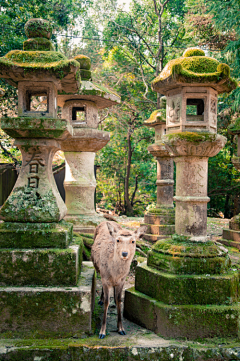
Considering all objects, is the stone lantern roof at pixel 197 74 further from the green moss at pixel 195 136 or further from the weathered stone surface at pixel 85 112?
the weathered stone surface at pixel 85 112

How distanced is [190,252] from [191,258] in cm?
7

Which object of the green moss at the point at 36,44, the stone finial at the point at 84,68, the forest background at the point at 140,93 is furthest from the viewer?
the forest background at the point at 140,93

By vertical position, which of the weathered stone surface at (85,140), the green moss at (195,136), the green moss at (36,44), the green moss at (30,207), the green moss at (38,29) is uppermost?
the green moss at (38,29)

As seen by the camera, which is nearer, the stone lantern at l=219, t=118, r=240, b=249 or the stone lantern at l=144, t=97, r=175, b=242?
the stone lantern at l=219, t=118, r=240, b=249

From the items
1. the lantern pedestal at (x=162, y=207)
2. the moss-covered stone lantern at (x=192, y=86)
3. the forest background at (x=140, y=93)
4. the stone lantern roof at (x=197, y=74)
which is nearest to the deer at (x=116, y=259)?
the moss-covered stone lantern at (x=192, y=86)

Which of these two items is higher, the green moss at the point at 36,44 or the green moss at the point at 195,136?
the green moss at the point at 36,44

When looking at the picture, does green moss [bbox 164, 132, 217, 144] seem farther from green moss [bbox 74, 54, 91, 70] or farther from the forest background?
the forest background

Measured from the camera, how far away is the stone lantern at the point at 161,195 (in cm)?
739

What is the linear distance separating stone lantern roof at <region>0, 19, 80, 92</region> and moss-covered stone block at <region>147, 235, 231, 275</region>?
2.36 m

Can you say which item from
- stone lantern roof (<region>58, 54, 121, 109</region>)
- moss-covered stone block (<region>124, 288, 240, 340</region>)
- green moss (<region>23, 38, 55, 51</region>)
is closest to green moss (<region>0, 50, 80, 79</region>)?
green moss (<region>23, 38, 55, 51</region>)

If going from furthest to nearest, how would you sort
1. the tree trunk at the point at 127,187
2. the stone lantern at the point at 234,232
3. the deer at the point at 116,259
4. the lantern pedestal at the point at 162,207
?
the tree trunk at the point at 127,187 < the lantern pedestal at the point at 162,207 < the stone lantern at the point at 234,232 < the deer at the point at 116,259

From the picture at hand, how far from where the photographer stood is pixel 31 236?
3.30 metres

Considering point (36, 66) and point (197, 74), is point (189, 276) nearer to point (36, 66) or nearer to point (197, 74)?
point (197, 74)

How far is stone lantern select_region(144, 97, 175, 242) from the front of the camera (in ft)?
24.3
